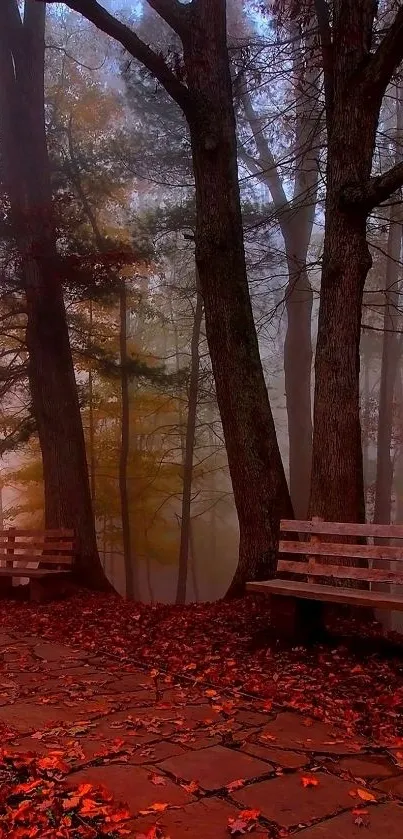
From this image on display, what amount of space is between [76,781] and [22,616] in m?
5.58

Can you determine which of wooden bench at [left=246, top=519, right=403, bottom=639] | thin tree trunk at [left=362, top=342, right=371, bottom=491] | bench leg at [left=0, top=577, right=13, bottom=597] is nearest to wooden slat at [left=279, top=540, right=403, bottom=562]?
wooden bench at [left=246, top=519, right=403, bottom=639]

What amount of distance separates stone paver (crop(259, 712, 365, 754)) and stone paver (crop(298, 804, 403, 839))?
0.77 metres

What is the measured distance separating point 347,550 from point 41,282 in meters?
7.16

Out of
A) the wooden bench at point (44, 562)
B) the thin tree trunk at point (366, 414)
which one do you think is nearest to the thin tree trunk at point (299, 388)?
the wooden bench at point (44, 562)

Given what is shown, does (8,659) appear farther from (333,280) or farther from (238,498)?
(333,280)

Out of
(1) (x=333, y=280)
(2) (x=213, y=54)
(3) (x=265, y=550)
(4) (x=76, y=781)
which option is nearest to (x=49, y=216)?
(2) (x=213, y=54)

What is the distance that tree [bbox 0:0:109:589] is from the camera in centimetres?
1066

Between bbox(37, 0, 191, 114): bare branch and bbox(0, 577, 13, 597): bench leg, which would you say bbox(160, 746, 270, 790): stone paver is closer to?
bbox(37, 0, 191, 114): bare branch

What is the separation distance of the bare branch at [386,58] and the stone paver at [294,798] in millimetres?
5952

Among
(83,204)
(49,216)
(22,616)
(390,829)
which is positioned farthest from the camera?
(83,204)

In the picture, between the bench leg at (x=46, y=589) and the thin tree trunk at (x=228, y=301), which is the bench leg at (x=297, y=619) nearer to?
the thin tree trunk at (x=228, y=301)

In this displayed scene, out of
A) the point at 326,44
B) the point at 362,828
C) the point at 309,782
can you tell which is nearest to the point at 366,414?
the point at 326,44

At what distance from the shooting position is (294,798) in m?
3.03

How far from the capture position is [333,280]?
7.00 meters
